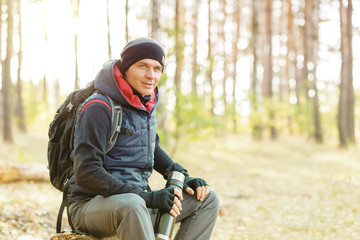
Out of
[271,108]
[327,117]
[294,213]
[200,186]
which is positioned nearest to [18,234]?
[200,186]

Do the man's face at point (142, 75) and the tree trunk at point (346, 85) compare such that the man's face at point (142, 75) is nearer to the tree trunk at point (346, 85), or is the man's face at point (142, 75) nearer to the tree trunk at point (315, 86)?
the tree trunk at point (346, 85)

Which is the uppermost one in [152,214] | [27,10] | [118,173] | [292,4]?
[292,4]

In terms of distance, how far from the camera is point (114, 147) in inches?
106

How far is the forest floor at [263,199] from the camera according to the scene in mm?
4773

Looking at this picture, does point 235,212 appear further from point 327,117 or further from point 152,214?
point 327,117

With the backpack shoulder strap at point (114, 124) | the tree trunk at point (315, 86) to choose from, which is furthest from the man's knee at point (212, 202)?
the tree trunk at point (315, 86)

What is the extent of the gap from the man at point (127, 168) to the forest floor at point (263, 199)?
145 cm

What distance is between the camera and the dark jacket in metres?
2.54

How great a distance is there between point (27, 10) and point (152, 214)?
18.0 metres

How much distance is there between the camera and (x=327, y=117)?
21938 mm

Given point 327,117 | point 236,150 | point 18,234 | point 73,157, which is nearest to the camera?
point 73,157

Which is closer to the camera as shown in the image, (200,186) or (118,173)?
(118,173)

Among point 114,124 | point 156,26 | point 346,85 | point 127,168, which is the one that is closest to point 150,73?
point 114,124

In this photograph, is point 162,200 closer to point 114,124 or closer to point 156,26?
point 114,124
